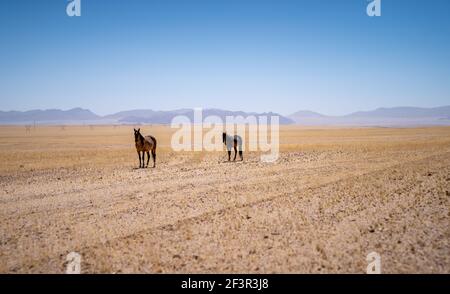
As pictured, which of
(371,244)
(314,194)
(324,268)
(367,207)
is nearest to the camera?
(324,268)

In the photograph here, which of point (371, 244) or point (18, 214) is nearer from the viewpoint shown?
point (371, 244)

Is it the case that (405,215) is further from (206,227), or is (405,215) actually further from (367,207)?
(206,227)

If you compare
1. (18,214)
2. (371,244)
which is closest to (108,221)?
(18,214)

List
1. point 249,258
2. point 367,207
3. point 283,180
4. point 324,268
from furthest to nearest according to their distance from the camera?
1. point 283,180
2. point 367,207
3. point 249,258
4. point 324,268

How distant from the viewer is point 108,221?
8.23m

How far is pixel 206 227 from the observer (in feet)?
24.9

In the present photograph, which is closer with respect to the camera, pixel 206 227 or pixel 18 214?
pixel 206 227

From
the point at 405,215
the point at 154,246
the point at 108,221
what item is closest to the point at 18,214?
the point at 108,221
